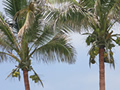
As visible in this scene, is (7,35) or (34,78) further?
(7,35)

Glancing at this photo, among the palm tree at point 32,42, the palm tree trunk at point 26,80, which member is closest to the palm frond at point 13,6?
the palm tree at point 32,42

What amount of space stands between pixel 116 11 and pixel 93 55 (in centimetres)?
237

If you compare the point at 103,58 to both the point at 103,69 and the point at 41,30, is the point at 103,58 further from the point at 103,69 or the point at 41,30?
the point at 41,30

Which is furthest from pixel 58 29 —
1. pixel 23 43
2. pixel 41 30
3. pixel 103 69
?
pixel 103 69

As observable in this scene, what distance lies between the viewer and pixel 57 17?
53.1 ft

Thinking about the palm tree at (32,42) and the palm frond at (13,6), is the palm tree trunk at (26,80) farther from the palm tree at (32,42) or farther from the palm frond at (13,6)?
the palm frond at (13,6)

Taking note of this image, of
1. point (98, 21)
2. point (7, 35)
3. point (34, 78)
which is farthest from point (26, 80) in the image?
point (98, 21)

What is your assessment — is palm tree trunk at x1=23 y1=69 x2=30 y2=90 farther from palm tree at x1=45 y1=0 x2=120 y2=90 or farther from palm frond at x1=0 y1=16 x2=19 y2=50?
palm tree at x1=45 y1=0 x2=120 y2=90

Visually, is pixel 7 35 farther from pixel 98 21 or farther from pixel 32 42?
pixel 98 21

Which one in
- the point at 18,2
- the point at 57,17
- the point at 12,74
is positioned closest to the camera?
the point at 57,17

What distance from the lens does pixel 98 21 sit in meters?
16.6

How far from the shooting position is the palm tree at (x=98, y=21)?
16234 mm

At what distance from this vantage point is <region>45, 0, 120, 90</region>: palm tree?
53.3 ft

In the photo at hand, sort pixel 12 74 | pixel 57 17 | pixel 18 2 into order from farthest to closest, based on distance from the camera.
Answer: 1. pixel 18 2
2. pixel 12 74
3. pixel 57 17
